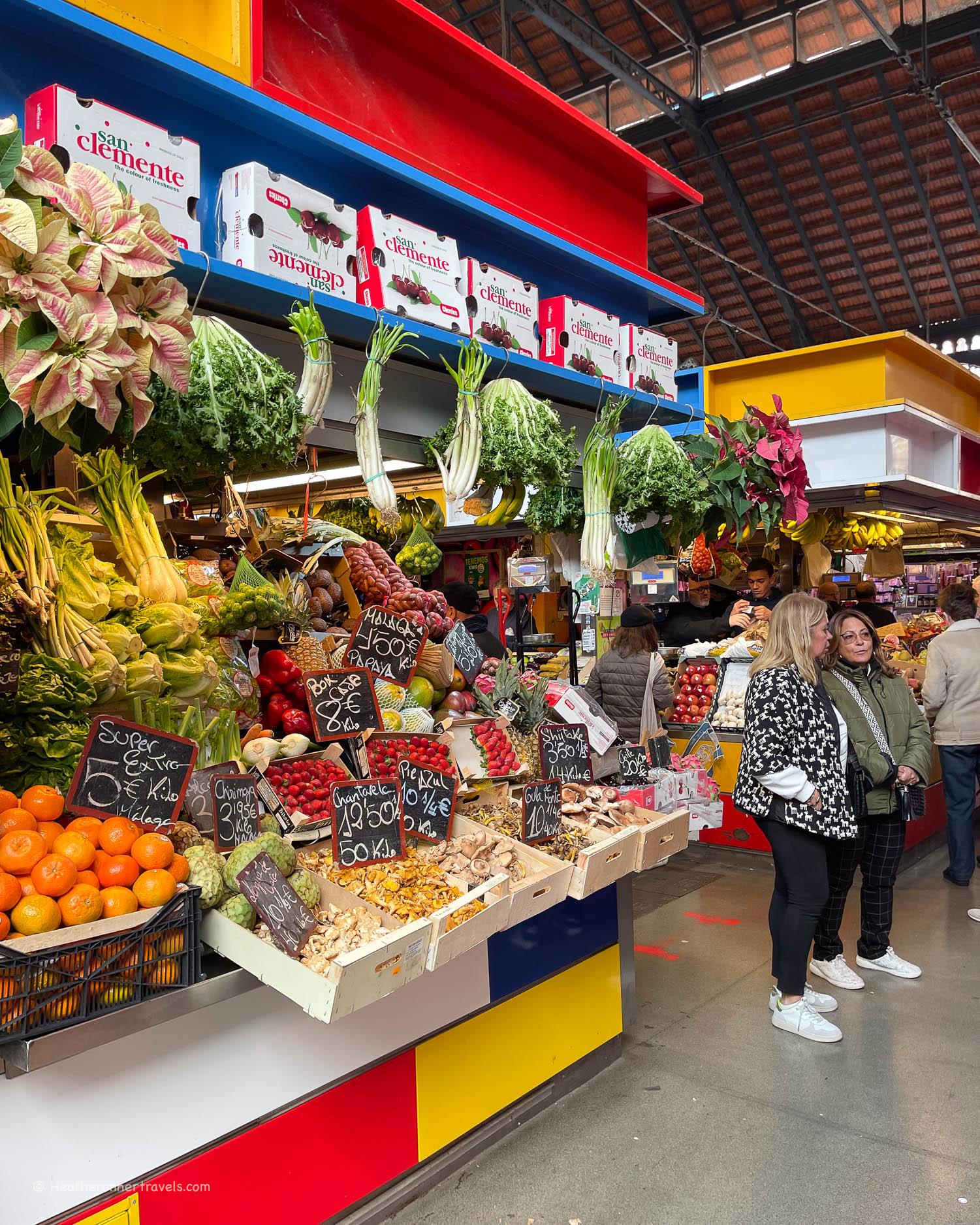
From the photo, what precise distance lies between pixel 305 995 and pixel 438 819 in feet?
2.95

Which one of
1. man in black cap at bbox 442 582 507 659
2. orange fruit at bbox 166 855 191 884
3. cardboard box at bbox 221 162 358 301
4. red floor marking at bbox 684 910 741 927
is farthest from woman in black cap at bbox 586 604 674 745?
orange fruit at bbox 166 855 191 884

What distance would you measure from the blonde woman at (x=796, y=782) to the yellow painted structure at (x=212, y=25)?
2773 mm

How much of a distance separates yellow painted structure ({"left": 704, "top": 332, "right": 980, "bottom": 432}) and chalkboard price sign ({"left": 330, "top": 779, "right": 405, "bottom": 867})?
17.3 ft

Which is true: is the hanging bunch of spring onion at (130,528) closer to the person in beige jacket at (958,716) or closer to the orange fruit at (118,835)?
the orange fruit at (118,835)

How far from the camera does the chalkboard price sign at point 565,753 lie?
3.41m

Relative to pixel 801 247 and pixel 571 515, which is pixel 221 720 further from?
pixel 801 247

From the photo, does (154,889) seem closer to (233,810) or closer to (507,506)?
(233,810)

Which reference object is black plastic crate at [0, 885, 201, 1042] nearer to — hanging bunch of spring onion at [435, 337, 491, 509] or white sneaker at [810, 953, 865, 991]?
hanging bunch of spring onion at [435, 337, 491, 509]

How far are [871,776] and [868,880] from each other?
2.03ft

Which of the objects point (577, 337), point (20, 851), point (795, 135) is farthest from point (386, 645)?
point (795, 135)

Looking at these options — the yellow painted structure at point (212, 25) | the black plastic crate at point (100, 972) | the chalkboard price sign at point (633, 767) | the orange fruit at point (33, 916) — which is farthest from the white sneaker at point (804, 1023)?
the yellow painted structure at point (212, 25)

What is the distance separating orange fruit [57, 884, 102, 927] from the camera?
1.78 metres

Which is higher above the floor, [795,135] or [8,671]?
→ [795,135]

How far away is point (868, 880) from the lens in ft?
14.0
